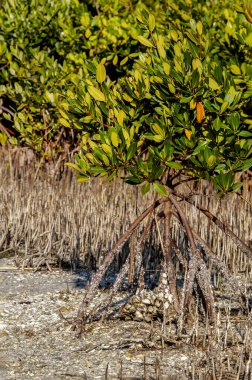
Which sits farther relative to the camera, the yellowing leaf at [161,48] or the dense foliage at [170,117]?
the yellowing leaf at [161,48]

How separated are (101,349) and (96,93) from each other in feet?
3.94

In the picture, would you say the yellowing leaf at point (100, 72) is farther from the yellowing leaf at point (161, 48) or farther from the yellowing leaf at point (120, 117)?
the yellowing leaf at point (161, 48)

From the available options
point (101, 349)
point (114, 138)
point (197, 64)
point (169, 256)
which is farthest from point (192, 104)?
point (101, 349)

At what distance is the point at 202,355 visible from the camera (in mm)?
3611

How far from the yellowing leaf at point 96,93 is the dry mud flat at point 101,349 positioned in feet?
3.63

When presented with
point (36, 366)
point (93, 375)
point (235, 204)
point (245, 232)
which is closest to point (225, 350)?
point (93, 375)

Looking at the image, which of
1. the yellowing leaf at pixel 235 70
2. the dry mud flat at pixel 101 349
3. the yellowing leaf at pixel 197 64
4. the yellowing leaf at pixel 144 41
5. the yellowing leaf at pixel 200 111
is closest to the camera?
the dry mud flat at pixel 101 349

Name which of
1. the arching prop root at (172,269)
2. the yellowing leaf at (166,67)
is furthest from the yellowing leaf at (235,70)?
the arching prop root at (172,269)

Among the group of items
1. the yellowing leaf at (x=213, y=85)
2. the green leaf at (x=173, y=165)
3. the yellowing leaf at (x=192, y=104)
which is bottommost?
the green leaf at (x=173, y=165)

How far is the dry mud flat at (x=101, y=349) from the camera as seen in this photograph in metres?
3.46

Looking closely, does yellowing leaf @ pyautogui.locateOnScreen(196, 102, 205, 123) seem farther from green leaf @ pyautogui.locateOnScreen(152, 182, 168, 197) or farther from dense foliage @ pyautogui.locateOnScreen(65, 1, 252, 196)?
green leaf @ pyautogui.locateOnScreen(152, 182, 168, 197)

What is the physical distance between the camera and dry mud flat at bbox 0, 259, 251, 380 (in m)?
3.46

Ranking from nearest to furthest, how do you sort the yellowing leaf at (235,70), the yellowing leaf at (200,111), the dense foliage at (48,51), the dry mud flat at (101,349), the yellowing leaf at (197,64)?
the dry mud flat at (101,349) → the yellowing leaf at (197,64) → the yellowing leaf at (200,111) → the yellowing leaf at (235,70) → the dense foliage at (48,51)

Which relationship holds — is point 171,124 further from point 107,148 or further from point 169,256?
point 169,256
